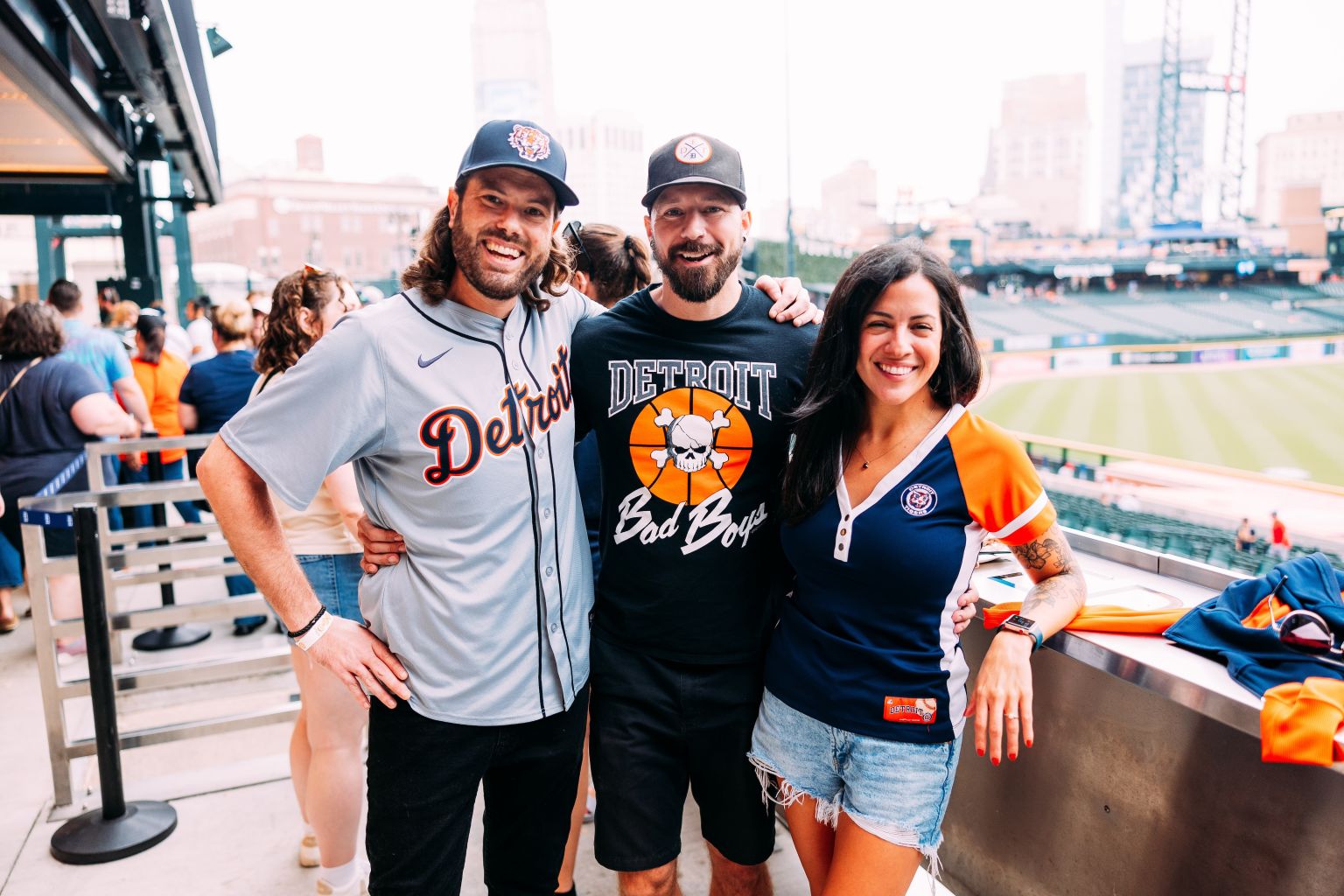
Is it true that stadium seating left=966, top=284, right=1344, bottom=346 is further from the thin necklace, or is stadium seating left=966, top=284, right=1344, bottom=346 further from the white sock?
the white sock

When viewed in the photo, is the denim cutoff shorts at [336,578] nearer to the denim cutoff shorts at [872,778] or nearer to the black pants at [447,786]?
the black pants at [447,786]

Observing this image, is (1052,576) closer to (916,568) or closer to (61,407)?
(916,568)

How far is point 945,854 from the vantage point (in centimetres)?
255

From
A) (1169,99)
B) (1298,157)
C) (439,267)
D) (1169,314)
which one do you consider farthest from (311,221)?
(439,267)

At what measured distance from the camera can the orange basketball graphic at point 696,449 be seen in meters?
1.77

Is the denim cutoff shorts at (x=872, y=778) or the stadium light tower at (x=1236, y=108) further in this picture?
the stadium light tower at (x=1236, y=108)

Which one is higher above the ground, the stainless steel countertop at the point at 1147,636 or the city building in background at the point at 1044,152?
the city building in background at the point at 1044,152

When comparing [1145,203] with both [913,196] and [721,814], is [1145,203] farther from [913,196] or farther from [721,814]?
[721,814]

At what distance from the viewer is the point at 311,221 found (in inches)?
2724

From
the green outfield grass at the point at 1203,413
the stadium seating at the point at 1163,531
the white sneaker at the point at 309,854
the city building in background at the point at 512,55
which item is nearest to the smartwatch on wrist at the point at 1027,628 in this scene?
the white sneaker at the point at 309,854

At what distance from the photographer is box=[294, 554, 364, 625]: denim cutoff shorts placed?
2377 millimetres

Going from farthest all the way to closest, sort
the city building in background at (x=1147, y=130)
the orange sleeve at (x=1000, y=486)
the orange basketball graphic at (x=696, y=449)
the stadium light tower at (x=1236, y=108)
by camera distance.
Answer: the city building in background at (x=1147, y=130)
the stadium light tower at (x=1236, y=108)
the orange basketball graphic at (x=696, y=449)
the orange sleeve at (x=1000, y=486)

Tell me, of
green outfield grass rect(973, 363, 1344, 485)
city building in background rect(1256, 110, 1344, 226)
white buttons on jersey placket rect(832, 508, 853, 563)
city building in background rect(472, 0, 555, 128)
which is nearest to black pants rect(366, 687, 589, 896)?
white buttons on jersey placket rect(832, 508, 853, 563)

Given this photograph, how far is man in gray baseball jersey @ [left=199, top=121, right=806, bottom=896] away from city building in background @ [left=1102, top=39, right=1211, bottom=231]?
7096 mm
